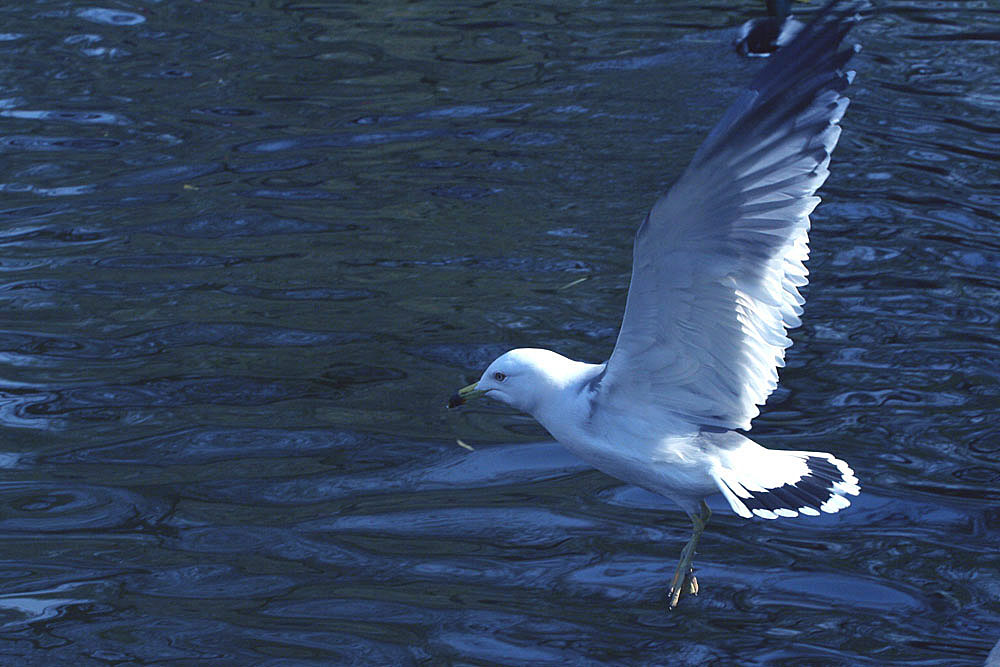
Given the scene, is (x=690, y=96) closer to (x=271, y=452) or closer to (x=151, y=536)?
(x=271, y=452)

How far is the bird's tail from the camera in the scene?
4.32 metres

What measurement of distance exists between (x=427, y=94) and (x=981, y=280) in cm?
457

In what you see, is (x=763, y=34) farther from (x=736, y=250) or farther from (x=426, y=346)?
(x=736, y=250)

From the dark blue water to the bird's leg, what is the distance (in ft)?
0.27

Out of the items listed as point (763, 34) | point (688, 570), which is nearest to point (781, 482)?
point (688, 570)

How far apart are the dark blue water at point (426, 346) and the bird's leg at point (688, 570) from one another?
3.3 inches

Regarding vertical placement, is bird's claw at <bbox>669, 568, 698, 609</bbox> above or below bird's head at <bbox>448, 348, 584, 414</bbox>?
below

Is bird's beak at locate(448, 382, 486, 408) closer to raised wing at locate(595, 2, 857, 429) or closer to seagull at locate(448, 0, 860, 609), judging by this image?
seagull at locate(448, 0, 860, 609)

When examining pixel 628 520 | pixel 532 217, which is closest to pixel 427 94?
pixel 532 217

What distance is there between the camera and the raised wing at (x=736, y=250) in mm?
3898

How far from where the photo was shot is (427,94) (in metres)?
10.3

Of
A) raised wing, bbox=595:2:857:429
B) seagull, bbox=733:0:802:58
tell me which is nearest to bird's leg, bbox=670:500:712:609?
raised wing, bbox=595:2:857:429

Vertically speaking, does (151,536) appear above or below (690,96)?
below

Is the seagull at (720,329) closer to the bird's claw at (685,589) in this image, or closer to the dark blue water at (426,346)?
the bird's claw at (685,589)
